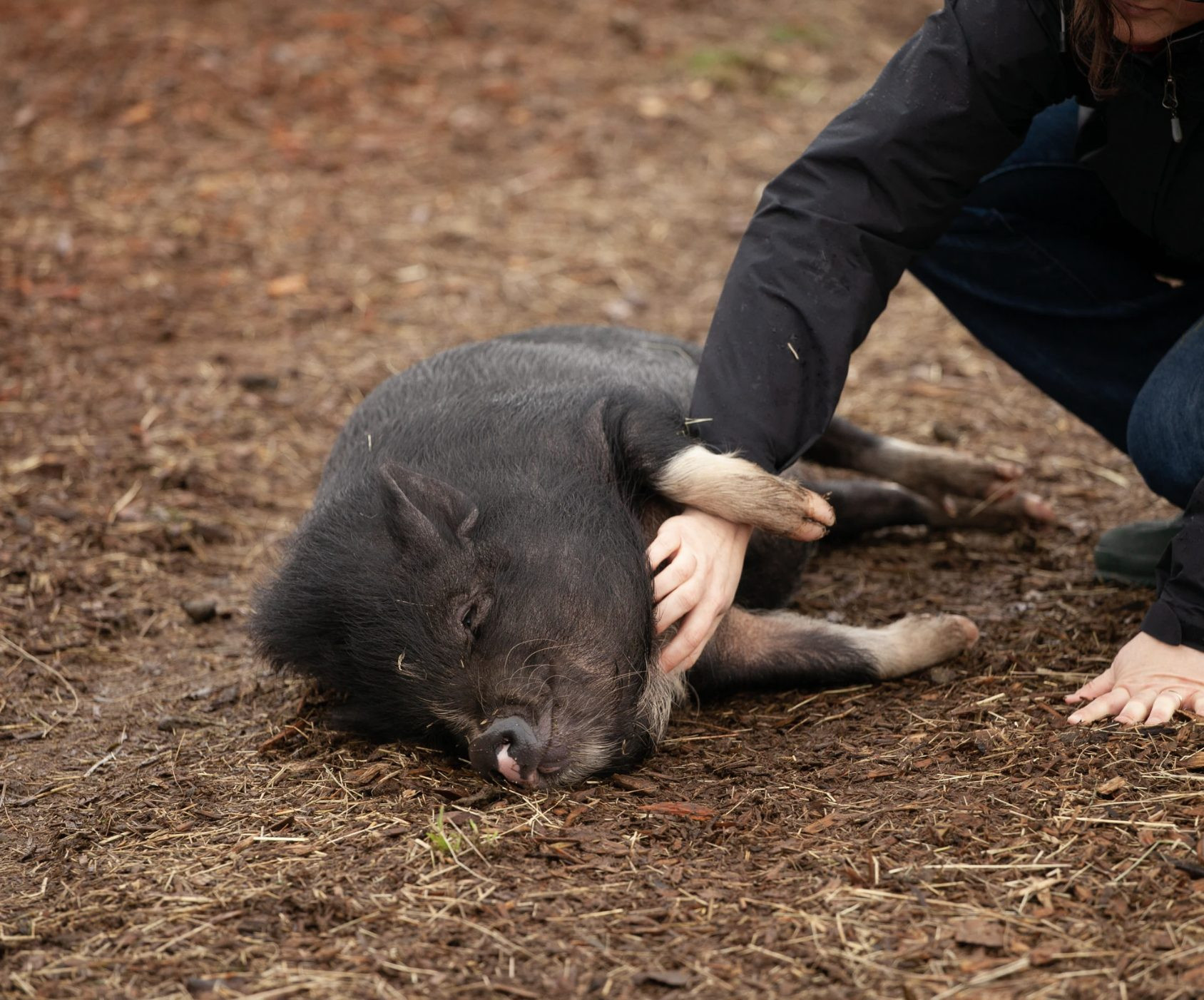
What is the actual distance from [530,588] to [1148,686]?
4.46 feet

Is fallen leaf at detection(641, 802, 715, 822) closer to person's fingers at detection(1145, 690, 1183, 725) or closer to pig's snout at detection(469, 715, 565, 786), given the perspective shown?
pig's snout at detection(469, 715, 565, 786)

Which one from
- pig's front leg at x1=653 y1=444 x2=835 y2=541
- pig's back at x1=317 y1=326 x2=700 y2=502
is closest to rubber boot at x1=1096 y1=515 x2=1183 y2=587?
pig's front leg at x1=653 y1=444 x2=835 y2=541

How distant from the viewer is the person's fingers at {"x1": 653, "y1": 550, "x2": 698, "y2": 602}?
288 cm

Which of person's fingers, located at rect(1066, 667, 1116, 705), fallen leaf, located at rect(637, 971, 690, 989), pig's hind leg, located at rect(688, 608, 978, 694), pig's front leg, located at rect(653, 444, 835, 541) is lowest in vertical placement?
pig's hind leg, located at rect(688, 608, 978, 694)

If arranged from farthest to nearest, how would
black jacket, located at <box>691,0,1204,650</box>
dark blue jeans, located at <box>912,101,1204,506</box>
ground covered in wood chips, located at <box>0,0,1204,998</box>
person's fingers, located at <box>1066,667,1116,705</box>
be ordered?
dark blue jeans, located at <box>912,101,1204,506</box>
person's fingers, located at <box>1066,667,1116,705</box>
black jacket, located at <box>691,0,1204,650</box>
ground covered in wood chips, located at <box>0,0,1204,998</box>

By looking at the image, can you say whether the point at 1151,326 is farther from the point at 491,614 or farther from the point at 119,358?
the point at 119,358

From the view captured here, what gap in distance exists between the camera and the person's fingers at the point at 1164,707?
2.73 meters

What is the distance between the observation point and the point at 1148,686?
2809 millimetres

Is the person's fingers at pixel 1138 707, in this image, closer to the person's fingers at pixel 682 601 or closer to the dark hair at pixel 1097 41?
the person's fingers at pixel 682 601

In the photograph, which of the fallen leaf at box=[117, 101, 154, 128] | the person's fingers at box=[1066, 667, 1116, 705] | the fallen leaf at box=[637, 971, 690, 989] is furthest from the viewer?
the fallen leaf at box=[117, 101, 154, 128]

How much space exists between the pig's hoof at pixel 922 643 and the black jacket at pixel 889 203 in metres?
0.60

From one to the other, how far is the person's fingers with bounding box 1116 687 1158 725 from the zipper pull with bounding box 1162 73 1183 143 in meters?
1.19

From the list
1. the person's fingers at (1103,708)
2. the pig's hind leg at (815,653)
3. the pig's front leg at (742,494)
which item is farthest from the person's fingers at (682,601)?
the person's fingers at (1103,708)

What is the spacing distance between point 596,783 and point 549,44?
696 centimetres
